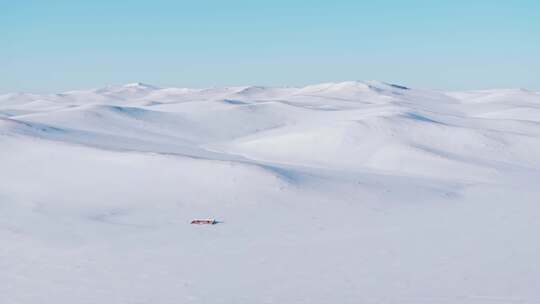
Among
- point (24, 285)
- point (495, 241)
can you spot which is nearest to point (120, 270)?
point (24, 285)

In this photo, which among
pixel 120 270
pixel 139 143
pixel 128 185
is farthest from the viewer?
pixel 139 143

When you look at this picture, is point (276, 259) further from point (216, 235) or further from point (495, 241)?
point (495, 241)

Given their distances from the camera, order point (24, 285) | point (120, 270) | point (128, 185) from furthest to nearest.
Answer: point (128, 185), point (120, 270), point (24, 285)

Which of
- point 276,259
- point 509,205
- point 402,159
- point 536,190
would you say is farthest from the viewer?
point 402,159

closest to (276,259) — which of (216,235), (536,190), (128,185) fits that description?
(216,235)

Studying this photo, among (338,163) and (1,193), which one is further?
(338,163)

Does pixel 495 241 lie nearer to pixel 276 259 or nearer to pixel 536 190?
pixel 276 259
